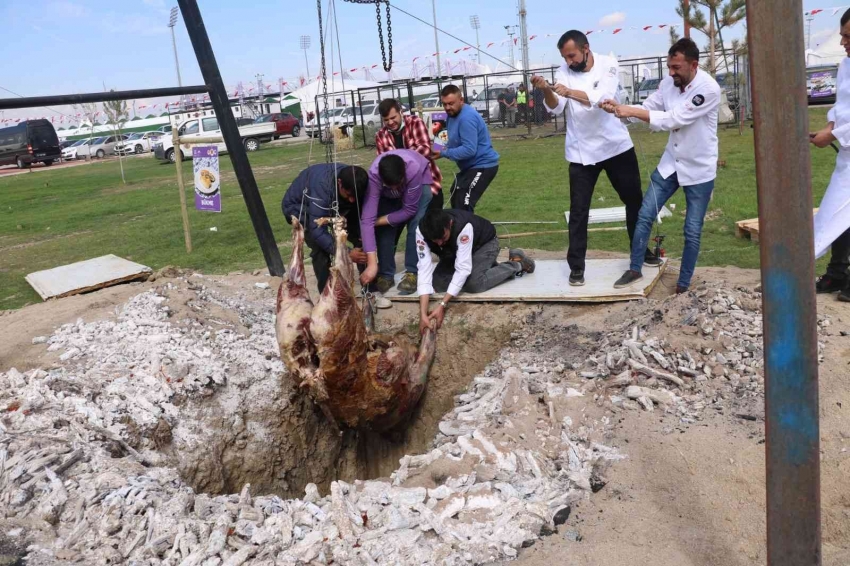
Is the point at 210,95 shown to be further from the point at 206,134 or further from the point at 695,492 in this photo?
the point at 206,134

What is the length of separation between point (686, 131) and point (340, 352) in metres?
3.26

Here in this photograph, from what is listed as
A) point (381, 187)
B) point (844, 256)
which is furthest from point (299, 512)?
point (844, 256)

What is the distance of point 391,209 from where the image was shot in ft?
22.5

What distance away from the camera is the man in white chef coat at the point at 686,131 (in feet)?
17.9

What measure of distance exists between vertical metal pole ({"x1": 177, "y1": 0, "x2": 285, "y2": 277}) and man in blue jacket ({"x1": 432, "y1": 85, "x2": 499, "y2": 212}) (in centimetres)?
201

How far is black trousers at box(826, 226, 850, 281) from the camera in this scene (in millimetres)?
5465

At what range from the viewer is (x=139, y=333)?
579cm

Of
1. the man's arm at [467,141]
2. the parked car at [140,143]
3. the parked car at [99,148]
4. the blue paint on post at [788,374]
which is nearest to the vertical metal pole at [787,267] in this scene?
the blue paint on post at [788,374]

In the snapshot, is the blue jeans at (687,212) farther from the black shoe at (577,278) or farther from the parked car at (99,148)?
the parked car at (99,148)

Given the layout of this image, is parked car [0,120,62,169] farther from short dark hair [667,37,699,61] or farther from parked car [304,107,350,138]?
short dark hair [667,37,699,61]

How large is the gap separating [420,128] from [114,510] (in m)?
4.90

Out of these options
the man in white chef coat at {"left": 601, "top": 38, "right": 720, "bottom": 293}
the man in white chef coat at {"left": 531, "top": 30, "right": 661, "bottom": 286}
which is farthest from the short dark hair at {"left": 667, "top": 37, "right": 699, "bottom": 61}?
the man in white chef coat at {"left": 531, "top": 30, "right": 661, "bottom": 286}

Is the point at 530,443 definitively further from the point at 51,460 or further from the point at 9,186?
the point at 9,186

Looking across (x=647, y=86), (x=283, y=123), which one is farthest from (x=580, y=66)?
(x=283, y=123)
